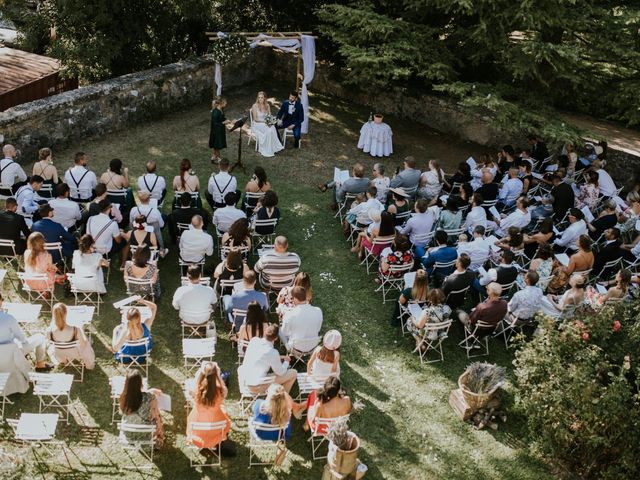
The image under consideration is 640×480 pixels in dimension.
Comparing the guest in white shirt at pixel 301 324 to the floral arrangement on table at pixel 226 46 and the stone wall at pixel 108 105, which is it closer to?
the stone wall at pixel 108 105

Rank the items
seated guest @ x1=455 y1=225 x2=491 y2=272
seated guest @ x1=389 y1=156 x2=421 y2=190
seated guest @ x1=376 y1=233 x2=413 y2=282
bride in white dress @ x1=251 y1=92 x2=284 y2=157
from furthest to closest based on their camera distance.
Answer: bride in white dress @ x1=251 y1=92 x2=284 y2=157, seated guest @ x1=389 y1=156 x2=421 y2=190, seated guest @ x1=455 y1=225 x2=491 y2=272, seated guest @ x1=376 y1=233 x2=413 y2=282

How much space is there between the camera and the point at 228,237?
11148mm

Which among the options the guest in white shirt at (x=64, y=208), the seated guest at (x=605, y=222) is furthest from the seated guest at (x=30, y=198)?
the seated guest at (x=605, y=222)

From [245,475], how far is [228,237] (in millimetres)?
4363

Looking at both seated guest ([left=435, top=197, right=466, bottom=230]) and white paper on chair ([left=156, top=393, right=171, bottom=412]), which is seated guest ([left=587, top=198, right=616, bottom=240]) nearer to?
seated guest ([left=435, top=197, right=466, bottom=230])

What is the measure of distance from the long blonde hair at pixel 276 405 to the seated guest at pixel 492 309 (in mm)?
3751

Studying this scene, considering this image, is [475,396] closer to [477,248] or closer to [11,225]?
[477,248]

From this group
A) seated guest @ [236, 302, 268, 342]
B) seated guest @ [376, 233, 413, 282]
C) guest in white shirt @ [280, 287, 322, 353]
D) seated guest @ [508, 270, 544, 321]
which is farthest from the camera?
seated guest @ [376, 233, 413, 282]

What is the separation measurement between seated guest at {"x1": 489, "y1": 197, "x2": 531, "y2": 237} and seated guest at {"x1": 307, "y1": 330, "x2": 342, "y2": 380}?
208 inches

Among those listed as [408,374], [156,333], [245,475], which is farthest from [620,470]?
[156,333]

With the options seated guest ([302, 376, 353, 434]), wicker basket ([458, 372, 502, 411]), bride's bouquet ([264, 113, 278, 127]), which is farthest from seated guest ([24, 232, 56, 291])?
bride's bouquet ([264, 113, 278, 127])

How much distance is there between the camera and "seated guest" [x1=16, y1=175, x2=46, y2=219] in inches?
436

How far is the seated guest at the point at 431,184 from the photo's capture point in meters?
13.9

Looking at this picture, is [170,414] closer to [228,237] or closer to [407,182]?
[228,237]
